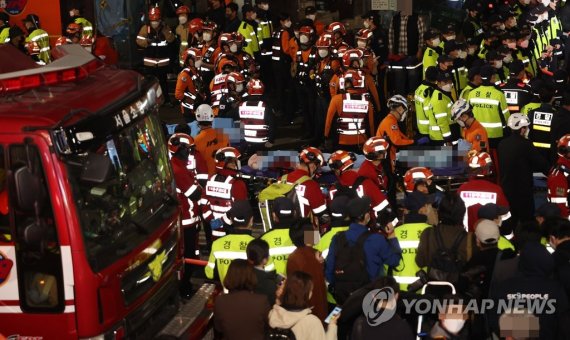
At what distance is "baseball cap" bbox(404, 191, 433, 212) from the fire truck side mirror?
3.88 meters

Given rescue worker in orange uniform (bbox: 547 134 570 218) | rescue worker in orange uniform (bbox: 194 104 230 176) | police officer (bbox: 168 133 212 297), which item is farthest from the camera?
rescue worker in orange uniform (bbox: 194 104 230 176)

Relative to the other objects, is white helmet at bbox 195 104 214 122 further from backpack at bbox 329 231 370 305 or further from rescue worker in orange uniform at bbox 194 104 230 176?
backpack at bbox 329 231 370 305

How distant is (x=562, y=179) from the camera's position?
512 inches

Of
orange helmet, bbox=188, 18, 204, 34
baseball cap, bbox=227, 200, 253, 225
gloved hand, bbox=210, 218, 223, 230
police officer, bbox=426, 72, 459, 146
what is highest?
baseball cap, bbox=227, 200, 253, 225

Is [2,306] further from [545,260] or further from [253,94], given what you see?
[253,94]

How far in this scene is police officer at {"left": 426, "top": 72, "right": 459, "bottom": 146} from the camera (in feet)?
53.1

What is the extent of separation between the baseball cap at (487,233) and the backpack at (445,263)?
0.19 metres

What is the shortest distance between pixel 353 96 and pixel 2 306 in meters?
8.98

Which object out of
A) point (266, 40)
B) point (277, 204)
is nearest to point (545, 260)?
point (277, 204)

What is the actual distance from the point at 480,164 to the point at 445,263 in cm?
276

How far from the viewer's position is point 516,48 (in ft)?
65.6

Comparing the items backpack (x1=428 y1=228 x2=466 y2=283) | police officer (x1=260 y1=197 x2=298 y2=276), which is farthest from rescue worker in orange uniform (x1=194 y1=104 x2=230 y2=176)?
backpack (x1=428 y1=228 x2=466 y2=283)

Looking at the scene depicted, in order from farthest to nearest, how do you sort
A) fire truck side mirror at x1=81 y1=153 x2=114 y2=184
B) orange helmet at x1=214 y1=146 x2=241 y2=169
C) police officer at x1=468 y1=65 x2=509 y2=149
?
1. police officer at x1=468 y1=65 x2=509 y2=149
2. orange helmet at x1=214 y1=146 x2=241 y2=169
3. fire truck side mirror at x1=81 y1=153 x2=114 y2=184

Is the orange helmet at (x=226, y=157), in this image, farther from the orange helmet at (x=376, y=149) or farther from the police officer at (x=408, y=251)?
the police officer at (x=408, y=251)
